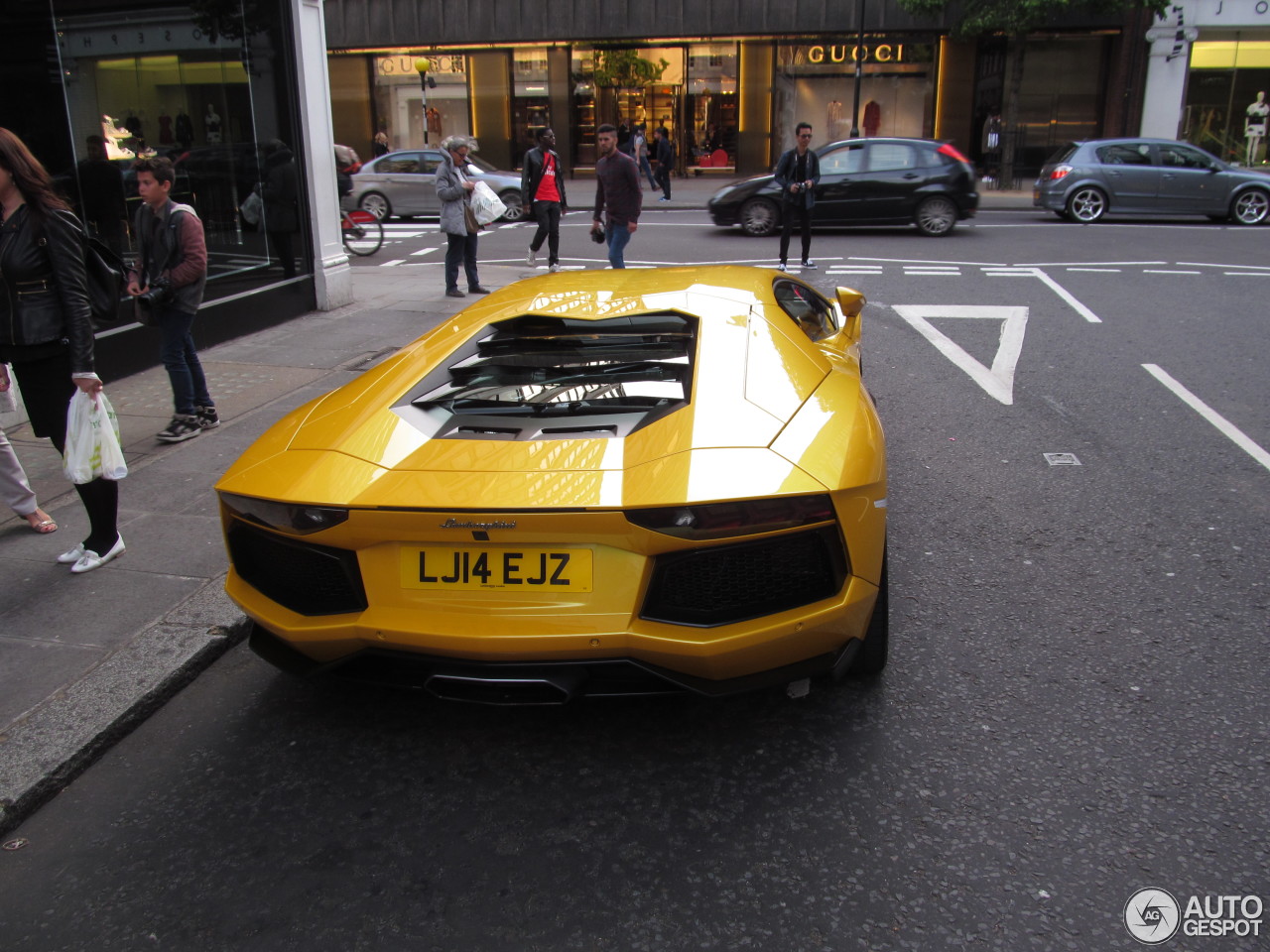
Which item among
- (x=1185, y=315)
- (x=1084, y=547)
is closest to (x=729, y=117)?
(x=1185, y=315)

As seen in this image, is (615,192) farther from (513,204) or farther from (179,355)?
(513,204)

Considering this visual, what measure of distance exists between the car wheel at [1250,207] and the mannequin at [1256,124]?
11401 mm

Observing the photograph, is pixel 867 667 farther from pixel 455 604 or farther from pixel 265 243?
pixel 265 243

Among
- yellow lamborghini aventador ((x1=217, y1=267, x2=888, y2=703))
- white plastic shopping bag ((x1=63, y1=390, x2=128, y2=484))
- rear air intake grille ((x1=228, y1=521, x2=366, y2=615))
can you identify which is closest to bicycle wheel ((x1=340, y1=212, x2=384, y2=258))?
white plastic shopping bag ((x1=63, y1=390, x2=128, y2=484))

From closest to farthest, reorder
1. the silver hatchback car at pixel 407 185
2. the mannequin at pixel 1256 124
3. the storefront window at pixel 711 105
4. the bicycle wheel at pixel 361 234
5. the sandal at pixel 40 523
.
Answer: the sandal at pixel 40 523 < the bicycle wheel at pixel 361 234 < the silver hatchback car at pixel 407 185 < the mannequin at pixel 1256 124 < the storefront window at pixel 711 105

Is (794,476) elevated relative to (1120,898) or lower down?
elevated

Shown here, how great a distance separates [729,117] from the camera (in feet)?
105

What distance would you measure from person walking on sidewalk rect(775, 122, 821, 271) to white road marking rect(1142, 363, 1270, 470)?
622 centimetres

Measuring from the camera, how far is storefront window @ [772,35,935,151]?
99.9 ft

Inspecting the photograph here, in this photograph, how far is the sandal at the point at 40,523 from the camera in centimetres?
502

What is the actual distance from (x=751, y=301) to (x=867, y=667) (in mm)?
1511

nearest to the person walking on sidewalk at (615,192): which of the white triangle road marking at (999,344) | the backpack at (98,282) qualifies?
the white triangle road marking at (999,344)

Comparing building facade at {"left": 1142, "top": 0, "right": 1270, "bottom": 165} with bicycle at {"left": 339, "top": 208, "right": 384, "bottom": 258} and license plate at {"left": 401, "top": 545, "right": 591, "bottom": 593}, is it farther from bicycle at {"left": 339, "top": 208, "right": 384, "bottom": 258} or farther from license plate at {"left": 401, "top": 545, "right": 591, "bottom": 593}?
license plate at {"left": 401, "top": 545, "right": 591, "bottom": 593}

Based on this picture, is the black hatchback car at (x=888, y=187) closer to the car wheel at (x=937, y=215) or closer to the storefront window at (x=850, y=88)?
the car wheel at (x=937, y=215)
